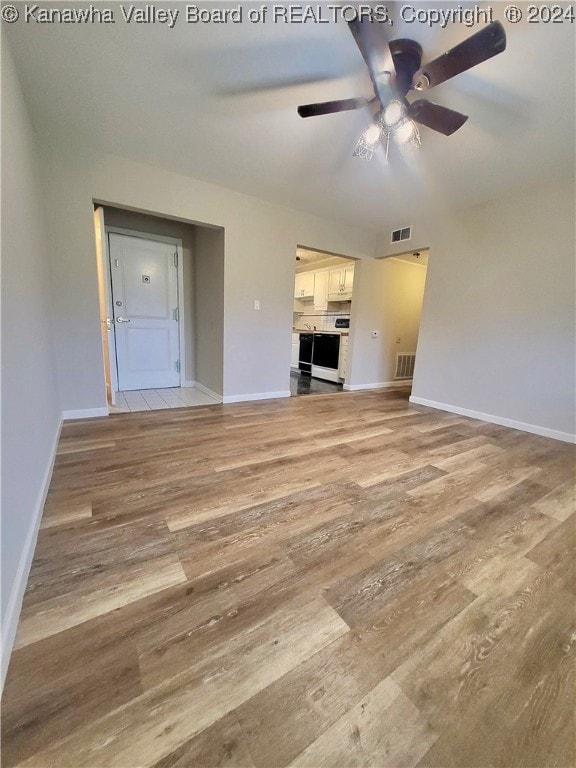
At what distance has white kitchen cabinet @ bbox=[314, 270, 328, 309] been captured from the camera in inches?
232

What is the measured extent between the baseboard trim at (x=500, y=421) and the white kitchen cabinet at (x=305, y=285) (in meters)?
3.42

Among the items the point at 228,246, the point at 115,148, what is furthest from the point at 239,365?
the point at 115,148

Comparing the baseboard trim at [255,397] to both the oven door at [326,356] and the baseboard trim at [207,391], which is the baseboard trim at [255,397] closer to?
the baseboard trim at [207,391]

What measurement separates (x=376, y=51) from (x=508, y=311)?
8.68ft

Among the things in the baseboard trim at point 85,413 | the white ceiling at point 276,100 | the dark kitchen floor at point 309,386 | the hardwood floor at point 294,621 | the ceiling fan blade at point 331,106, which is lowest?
the dark kitchen floor at point 309,386

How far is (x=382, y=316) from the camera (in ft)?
15.4

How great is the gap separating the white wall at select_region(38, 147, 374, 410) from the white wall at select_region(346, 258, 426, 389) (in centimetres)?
44

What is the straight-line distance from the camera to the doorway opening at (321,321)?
16.7ft

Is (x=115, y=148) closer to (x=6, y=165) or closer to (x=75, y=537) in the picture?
(x=6, y=165)

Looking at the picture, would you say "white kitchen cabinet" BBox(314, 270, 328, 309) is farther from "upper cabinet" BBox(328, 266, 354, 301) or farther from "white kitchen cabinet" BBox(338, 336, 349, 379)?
"white kitchen cabinet" BBox(338, 336, 349, 379)

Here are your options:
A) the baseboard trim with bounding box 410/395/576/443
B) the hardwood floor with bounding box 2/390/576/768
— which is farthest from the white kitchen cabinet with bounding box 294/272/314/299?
the hardwood floor with bounding box 2/390/576/768

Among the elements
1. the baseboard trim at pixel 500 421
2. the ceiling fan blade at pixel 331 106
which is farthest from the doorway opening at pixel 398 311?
the ceiling fan blade at pixel 331 106

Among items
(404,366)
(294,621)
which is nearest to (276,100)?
(294,621)

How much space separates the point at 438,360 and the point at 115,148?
4033 mm
